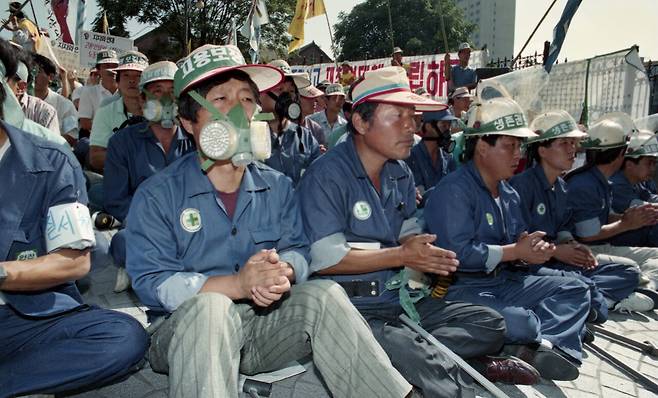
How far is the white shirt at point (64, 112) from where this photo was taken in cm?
600

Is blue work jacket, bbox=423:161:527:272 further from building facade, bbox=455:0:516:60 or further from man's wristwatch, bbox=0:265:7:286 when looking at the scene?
building facade, bbox=455:0:516:60

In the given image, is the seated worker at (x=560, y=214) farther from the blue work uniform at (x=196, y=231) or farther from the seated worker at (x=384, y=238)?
the blue work uniform at (x=196, y=231)

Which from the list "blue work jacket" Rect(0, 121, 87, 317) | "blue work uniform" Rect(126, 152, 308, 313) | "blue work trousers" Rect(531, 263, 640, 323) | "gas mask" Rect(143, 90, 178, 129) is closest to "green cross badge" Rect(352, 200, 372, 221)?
"blue work uniform" Rect(126, 152, 308, 313)

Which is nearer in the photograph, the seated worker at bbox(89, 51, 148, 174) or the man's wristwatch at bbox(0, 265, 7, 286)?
the man's wristwatch at bbox(0, 265, 7, 286)

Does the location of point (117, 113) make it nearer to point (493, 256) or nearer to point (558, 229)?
point (493, 256)

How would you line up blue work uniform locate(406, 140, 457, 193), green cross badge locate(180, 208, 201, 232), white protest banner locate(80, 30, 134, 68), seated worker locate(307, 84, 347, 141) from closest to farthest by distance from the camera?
green cross badge locate(180, 208, 201, 232)
blue work uniform locate(406, 140, 457, 193)
seated worker locate(307, 84, 347, 141)
white protest banner locate(80, 30, 134, 68)

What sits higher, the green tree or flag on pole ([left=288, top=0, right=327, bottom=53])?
the green tree

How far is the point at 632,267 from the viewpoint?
4484mm

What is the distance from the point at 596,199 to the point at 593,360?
1.70m

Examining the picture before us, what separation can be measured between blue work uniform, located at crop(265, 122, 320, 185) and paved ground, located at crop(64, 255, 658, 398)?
1.87m

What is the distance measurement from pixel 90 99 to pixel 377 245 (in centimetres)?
610

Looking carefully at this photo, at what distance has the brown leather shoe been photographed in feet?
9.64

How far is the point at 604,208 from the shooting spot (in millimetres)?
4801

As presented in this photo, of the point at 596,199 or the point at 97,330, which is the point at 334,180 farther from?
the point at 596,199
